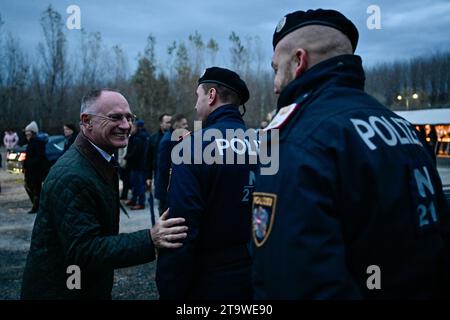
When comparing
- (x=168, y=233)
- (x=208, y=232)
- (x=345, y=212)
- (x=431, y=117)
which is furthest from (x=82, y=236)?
(x=431, y=117)

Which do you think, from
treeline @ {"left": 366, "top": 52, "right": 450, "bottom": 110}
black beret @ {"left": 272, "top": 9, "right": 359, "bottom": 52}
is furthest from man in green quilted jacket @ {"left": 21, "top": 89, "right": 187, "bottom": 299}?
treeline @ {"left": 366, "top": 52, "right": 450, "bottom": 110}

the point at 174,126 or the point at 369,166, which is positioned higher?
the point at 174,126

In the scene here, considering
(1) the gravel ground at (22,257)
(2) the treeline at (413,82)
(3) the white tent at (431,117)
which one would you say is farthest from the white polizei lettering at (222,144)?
(2) the treeline at (413,82)

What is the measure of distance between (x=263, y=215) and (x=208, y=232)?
891 millimetres

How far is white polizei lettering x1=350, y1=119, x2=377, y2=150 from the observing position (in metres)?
1.19

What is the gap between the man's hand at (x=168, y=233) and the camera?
190 cm

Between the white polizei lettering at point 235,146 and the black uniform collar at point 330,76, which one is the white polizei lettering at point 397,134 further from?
the white polizei lettering at point 235,146

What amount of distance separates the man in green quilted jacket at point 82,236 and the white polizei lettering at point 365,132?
102cm

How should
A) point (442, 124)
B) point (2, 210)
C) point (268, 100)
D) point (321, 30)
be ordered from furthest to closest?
1. point (268, 100)
2. point (442, 124)
3. point (2, 210)
4. point (321, 30)

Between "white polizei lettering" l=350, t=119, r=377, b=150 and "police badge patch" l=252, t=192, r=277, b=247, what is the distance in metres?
0.32

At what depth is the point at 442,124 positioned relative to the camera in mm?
18594
